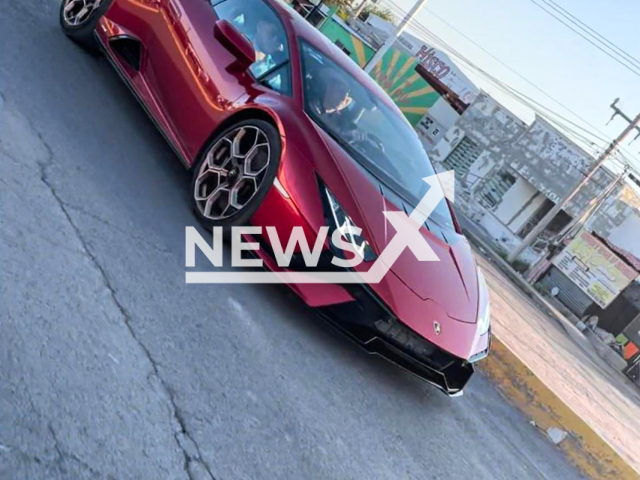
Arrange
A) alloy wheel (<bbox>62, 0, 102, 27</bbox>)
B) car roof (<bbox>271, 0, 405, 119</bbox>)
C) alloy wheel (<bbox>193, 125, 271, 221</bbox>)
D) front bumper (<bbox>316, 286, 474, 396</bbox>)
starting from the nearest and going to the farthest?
front bumper (<bbox>316, 286, 474, 396</bbox>)
alloy wheel (<bbox>193, 125, 271, 221</bbox>)
car roof (<bbox>271, 0, 405, 119</bbox>)
alloy wheel (<bbox>62, 0, 102, 27</bbox>)

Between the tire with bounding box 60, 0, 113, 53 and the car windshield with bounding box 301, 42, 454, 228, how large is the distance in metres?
1.76

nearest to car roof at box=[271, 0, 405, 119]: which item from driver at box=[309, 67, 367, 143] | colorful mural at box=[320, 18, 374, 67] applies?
driver at box=[309, 67, 367, 143]

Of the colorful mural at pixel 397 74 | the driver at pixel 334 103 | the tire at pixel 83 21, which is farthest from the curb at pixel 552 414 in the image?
the colorful mural at pixel 397 74

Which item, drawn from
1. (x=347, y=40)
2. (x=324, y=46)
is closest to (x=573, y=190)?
(x=347, y=40)

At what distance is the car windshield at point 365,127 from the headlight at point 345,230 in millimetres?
570

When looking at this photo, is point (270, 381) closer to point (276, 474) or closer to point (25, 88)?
point (276, 474)

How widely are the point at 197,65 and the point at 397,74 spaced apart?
25.4 metres

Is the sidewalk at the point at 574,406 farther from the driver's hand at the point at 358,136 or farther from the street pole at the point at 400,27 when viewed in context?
the street pole at the point at 400,27

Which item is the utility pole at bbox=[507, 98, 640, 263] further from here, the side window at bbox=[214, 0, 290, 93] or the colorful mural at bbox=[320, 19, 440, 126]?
the side window at bbox=[214, 0, 290, 93]

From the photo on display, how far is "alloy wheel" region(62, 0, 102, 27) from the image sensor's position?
5074 millimetres

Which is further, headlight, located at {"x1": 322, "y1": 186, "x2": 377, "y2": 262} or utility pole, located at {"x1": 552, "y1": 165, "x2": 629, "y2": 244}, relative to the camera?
utility pole, located at {"x1": 552, "y1": 165, "x2": 629, "y2": 244}

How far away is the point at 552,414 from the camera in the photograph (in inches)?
203

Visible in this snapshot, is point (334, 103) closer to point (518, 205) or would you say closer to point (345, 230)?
point (345, 230)

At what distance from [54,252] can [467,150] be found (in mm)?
28567
